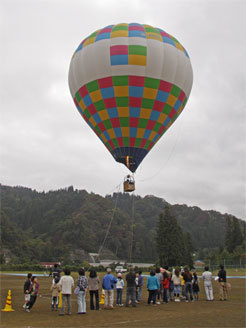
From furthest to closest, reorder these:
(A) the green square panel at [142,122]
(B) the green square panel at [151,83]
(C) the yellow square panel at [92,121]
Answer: (C) the yellow square panel at [92,121], (A) the green square panel at [142,122], (B) the green square panel at [151,83]

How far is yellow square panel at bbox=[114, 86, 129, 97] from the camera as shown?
63.3 ft

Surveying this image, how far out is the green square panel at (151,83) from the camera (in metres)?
19.2

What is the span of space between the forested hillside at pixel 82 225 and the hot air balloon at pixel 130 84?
81.1 m

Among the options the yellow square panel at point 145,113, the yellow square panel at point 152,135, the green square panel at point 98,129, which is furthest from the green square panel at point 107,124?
the yellow square panel at point 152,135

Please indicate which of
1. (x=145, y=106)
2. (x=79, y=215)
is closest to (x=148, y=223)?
(x=79, y=215)

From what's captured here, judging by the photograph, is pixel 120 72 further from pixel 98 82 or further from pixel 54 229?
pixel 54 229

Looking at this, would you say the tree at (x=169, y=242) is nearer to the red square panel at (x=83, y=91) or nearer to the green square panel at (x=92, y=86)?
the red square panel at (x=83, y=91)

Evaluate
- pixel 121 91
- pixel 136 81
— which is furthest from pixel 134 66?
pixel 121 91

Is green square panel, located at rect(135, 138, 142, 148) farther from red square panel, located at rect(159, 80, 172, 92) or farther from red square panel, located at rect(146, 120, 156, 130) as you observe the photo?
red square panel, located at rect(159, 80, 172, 92)

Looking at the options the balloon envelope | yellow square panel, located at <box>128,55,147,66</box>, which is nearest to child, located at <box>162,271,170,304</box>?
the balloon envelope

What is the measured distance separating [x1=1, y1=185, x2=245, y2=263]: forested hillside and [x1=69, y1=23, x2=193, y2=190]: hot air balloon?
81.1 meters

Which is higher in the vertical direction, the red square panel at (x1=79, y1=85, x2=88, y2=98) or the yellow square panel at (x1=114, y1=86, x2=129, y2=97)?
the red square panel at (x1=79, y1=85, x2=88, y2=98)

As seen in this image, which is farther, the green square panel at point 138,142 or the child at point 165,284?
the green square panel at point 138,142

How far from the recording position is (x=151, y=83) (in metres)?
19.3
